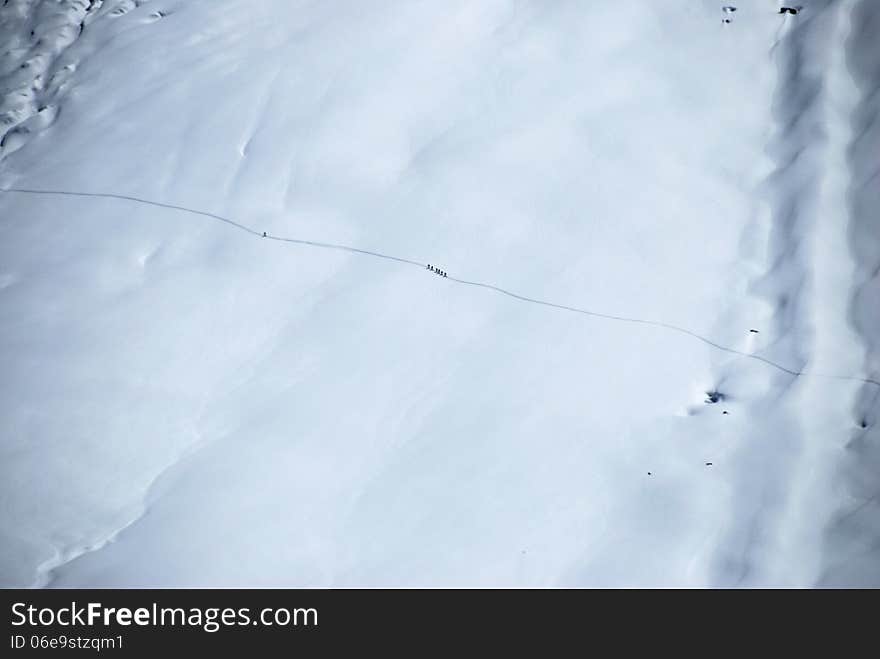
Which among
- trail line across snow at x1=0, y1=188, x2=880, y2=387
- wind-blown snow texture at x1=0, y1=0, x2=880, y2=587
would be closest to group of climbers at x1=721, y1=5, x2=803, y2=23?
wind-blown snow texture at x1=0, y1=0, x2=880, y2=587

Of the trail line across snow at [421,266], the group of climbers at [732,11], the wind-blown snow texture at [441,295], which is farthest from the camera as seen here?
the group of climbers at [732,11]

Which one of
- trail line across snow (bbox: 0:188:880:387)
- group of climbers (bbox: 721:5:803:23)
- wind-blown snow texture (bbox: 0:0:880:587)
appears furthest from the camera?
group of climbers (bbox: 721:5:803:23)

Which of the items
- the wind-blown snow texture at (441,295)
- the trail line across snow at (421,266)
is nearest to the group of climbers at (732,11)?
the wind-blown snow texture at (441,295)

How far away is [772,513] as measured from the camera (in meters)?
2.39

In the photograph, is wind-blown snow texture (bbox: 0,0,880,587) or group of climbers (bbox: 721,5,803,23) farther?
group of climbers (bbox: 721,5,803,23)

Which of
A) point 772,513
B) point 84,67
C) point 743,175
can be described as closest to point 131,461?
point 772,513

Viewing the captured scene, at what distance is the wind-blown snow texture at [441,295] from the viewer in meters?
2.45

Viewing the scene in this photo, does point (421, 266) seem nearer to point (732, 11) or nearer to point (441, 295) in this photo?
point (441, 295)

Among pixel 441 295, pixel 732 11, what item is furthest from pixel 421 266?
pixel 732 11

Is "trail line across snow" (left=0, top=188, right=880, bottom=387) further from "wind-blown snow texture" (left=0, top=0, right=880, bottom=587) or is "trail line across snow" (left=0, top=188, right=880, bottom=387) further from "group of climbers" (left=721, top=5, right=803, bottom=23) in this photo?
"group of climbers" (left=721, top=5, right=803, bottom=23)

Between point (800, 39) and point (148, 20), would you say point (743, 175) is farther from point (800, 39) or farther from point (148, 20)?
point (148, 20)

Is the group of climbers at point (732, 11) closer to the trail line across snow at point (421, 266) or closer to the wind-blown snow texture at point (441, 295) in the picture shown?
the wind-blown snow texture at point (441, 295)

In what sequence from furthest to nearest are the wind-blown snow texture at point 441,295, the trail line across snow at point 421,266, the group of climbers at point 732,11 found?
the group of climbers at point 732,11 → the trail line across snow at point 421,266 → the wind-blown snow texture at point 441,295

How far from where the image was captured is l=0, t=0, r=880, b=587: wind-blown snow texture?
8.04 ft
